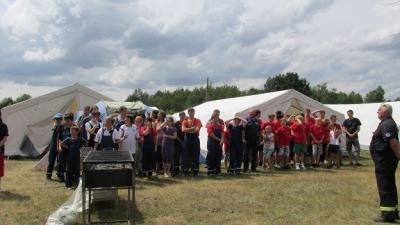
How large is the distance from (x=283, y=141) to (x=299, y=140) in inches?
20.0

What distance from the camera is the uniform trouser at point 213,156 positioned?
11.2m

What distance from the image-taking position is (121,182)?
5.77m

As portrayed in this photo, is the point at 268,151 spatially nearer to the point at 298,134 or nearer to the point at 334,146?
the point at 298,134

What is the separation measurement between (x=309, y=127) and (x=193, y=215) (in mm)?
7147

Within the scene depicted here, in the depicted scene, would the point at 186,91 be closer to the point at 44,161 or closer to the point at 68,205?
the point at 44,161

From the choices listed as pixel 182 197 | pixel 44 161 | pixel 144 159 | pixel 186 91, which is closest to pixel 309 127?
pixel 144 159

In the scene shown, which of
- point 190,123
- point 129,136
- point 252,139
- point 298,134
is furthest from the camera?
point 298,134

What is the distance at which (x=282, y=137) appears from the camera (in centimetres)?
1248

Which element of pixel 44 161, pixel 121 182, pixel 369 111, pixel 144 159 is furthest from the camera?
pixel 369 111

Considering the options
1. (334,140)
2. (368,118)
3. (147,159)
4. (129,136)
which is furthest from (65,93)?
(368,118)

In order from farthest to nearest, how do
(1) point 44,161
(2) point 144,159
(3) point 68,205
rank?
(1) point 44,161, (2) point 144,159, (3) point 68,205

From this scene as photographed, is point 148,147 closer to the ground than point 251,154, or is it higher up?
higher up

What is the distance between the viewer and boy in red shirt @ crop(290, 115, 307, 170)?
12586 millimetres

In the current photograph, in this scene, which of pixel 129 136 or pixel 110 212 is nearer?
pixel 110 212
